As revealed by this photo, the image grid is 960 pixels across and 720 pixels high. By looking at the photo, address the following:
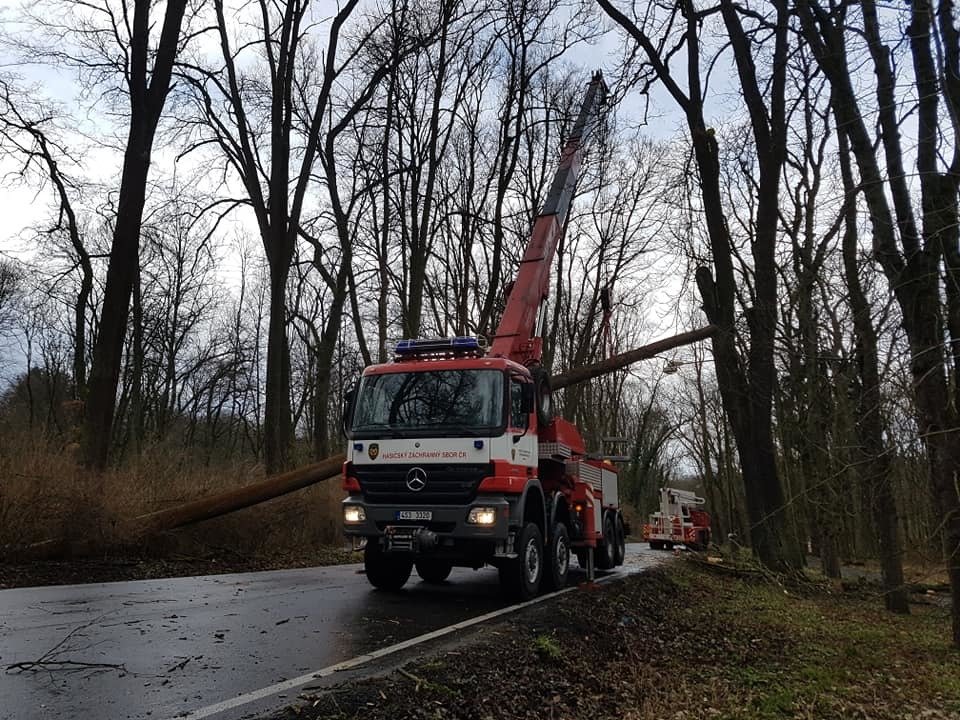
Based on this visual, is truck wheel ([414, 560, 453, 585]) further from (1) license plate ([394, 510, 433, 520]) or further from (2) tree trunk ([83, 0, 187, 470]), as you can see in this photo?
(2) tree trunk ([83, 0, 187, 470])

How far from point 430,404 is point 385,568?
246 centimetres

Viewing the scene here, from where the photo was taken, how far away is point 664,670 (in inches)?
267

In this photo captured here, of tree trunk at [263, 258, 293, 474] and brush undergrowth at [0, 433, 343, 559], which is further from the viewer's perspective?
tree trunk at [263, 258, 293, 474]

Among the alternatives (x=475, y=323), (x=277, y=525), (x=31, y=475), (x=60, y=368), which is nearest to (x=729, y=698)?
(x=31, y=475)

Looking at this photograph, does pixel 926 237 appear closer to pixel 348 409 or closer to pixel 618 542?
pixel 348 409

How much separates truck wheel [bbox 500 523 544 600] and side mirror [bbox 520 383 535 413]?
152cm

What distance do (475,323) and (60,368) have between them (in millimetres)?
26680

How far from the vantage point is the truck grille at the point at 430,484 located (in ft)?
30.0

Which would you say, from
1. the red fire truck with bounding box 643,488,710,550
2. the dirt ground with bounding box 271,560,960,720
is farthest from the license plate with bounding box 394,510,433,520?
the red fire truck with bounding box 643,488,710,550

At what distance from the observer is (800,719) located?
18.0 feet

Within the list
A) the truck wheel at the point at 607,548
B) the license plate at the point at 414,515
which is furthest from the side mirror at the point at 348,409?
the truck wheel at the point at 607,548

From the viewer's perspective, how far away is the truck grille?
916 cm

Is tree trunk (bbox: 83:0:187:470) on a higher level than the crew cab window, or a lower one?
higher

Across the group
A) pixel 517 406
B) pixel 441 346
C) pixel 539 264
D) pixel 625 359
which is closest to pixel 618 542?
pixel 625 359
